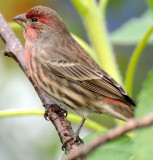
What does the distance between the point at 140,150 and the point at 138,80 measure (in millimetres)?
5013

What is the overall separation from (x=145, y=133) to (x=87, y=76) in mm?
2786

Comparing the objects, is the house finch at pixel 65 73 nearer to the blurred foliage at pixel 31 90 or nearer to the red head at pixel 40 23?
the red head at pixel 40 23

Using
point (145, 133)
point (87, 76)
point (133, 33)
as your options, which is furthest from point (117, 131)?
point (133, 33)

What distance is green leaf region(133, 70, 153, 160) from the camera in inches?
50.8

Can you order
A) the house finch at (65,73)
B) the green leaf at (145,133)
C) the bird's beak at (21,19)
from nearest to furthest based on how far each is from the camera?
the green leaf at (145,133), the house finch at (65,73), the bird's beak at (21,19)

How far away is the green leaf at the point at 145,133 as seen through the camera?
129 cm

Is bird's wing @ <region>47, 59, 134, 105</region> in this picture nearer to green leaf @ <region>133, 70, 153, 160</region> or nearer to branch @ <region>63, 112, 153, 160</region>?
green leaf @ <region>133, 70, 153, 160</region>

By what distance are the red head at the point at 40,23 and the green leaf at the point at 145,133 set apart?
303 centimetres

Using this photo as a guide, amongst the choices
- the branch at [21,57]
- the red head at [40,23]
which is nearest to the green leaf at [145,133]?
the branch at [21,57]

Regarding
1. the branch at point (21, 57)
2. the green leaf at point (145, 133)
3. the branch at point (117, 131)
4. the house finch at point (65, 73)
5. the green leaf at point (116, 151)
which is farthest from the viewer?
the house finch at point (65, 73)

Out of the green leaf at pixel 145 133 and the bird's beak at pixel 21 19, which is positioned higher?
the bird's beak at pixel 21 19

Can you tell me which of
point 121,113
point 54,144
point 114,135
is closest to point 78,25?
point 54,144

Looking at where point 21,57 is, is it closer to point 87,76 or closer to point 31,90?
point 87,76

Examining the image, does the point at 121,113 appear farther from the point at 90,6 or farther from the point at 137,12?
the point at 137,12
